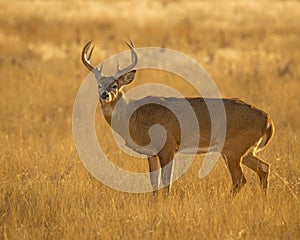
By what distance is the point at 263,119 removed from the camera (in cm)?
852

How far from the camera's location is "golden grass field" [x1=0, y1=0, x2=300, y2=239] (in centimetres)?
695

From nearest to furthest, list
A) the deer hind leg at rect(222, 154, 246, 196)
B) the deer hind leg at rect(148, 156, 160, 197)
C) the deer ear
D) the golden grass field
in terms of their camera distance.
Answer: the golden grass field, the deer hind leg at rect(222, 154, 246, 196), the deer hind leg at rect(148, 156, 160, 197), the deer ear

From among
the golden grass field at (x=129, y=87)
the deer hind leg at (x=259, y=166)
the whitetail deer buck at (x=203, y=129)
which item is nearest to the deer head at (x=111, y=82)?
the whitetail deer buck at (x=203, y=129)

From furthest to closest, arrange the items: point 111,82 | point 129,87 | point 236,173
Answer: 1. point 129,87
2. point 111,82
3. point 236,173

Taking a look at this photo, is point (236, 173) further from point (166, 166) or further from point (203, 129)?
point (166, 166)

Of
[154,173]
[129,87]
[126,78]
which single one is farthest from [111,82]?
[129,87]

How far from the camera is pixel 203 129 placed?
873cm

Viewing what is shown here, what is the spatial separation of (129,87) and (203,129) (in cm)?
743

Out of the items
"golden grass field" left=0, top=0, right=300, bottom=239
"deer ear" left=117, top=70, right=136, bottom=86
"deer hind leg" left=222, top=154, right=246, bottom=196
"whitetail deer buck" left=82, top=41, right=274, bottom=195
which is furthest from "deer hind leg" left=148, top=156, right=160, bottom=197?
"deer ear" left=117, top=70, right=136, bottom=86

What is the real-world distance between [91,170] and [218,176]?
1.57 m

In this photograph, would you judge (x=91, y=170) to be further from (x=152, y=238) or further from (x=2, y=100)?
(x=2, y=100)

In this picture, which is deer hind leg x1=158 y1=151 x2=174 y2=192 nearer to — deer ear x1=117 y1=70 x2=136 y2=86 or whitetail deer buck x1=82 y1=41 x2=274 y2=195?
whitetail deer buck x1=82 y1=41 x2=274 y2=195

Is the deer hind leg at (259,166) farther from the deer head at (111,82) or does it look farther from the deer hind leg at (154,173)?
the deer head at (111,82)

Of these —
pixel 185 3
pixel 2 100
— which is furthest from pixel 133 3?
pixel 2 100
